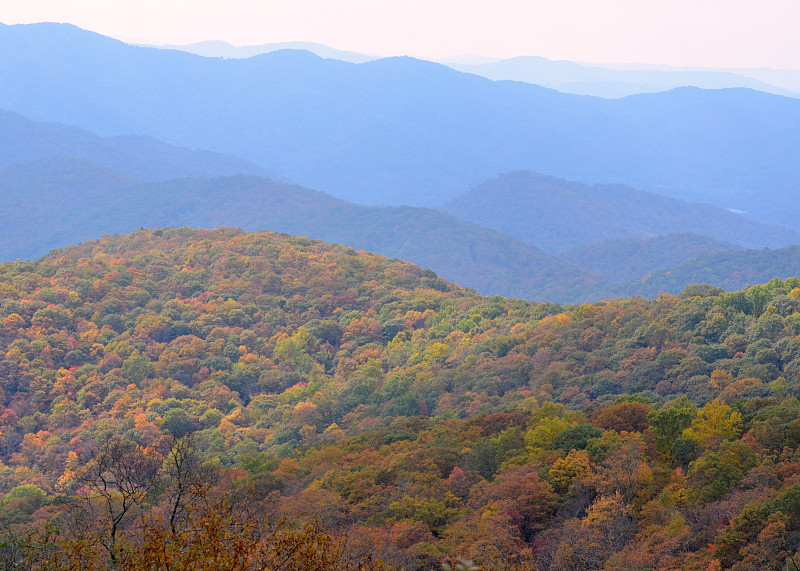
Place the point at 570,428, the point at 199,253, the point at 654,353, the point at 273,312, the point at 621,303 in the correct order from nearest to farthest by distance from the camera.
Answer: the point at 570,428
the point at 654,353
the point at 621,303
the point at 273,312
the point at 199,253

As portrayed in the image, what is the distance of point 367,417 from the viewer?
58.0 meters

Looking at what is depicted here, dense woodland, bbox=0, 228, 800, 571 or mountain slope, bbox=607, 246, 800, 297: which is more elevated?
dense woodland, bbox=0, 228, 800, 571

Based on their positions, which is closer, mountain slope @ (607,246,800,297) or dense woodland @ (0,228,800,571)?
dense woodland @ (0,228,800,571)

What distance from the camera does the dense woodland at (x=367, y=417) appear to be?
875 inches

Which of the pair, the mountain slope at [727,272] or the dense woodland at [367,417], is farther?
the mountain slope at [727,272]

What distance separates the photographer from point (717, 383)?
1858 inches

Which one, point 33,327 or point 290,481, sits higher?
point 290,481

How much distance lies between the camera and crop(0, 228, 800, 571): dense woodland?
22234 millimetres

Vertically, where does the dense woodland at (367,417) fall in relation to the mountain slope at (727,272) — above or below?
above

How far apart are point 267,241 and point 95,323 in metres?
30.7

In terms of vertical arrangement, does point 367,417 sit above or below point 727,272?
above

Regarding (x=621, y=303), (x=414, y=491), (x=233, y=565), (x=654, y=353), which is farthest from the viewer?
(x=621, y=303)

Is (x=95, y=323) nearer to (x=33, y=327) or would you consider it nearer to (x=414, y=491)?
(x=33, y=327)

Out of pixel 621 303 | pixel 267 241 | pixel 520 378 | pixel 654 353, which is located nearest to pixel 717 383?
pixel 654 353
